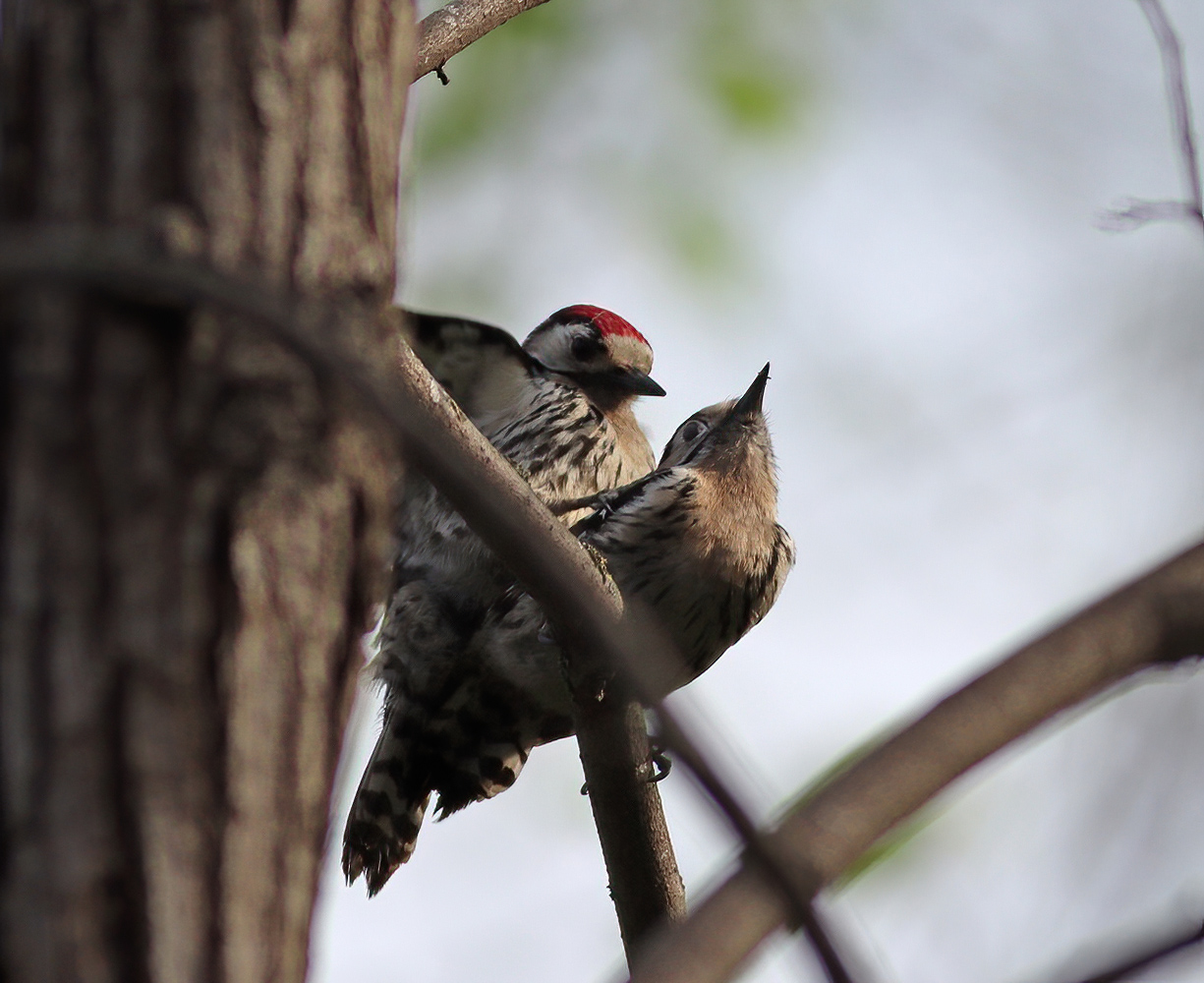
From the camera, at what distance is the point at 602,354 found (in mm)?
5410

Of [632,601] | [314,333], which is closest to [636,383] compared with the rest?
[632,601]

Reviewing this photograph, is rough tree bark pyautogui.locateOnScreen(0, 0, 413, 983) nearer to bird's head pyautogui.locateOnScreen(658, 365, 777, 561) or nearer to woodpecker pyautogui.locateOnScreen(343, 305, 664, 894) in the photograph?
bird's head pyautogui.locateOnScreen(658, 365, 777, 561)

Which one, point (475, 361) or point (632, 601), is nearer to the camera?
point (632, 601)

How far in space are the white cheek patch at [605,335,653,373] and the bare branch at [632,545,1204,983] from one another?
4.00 metres

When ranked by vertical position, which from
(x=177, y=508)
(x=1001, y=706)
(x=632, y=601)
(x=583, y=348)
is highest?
(x=583, y=348)

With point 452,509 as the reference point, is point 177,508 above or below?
below

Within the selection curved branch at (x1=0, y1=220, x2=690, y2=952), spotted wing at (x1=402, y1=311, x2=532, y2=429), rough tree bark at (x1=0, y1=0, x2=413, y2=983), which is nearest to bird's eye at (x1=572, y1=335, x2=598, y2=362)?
spotted wing at (x1=402, y1=311, x2=532, y2=429)

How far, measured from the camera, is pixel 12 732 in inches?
47.1

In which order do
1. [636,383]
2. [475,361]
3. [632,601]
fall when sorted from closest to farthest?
[632,601] < [475,361] < [636,383]

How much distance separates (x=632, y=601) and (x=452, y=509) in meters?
0.85

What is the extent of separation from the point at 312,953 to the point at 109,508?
494 millimetres

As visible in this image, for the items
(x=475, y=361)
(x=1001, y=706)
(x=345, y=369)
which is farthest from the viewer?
(x=475, y=361)

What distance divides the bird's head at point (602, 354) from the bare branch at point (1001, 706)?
12.7 ft

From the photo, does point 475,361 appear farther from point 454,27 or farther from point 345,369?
point 345,369
